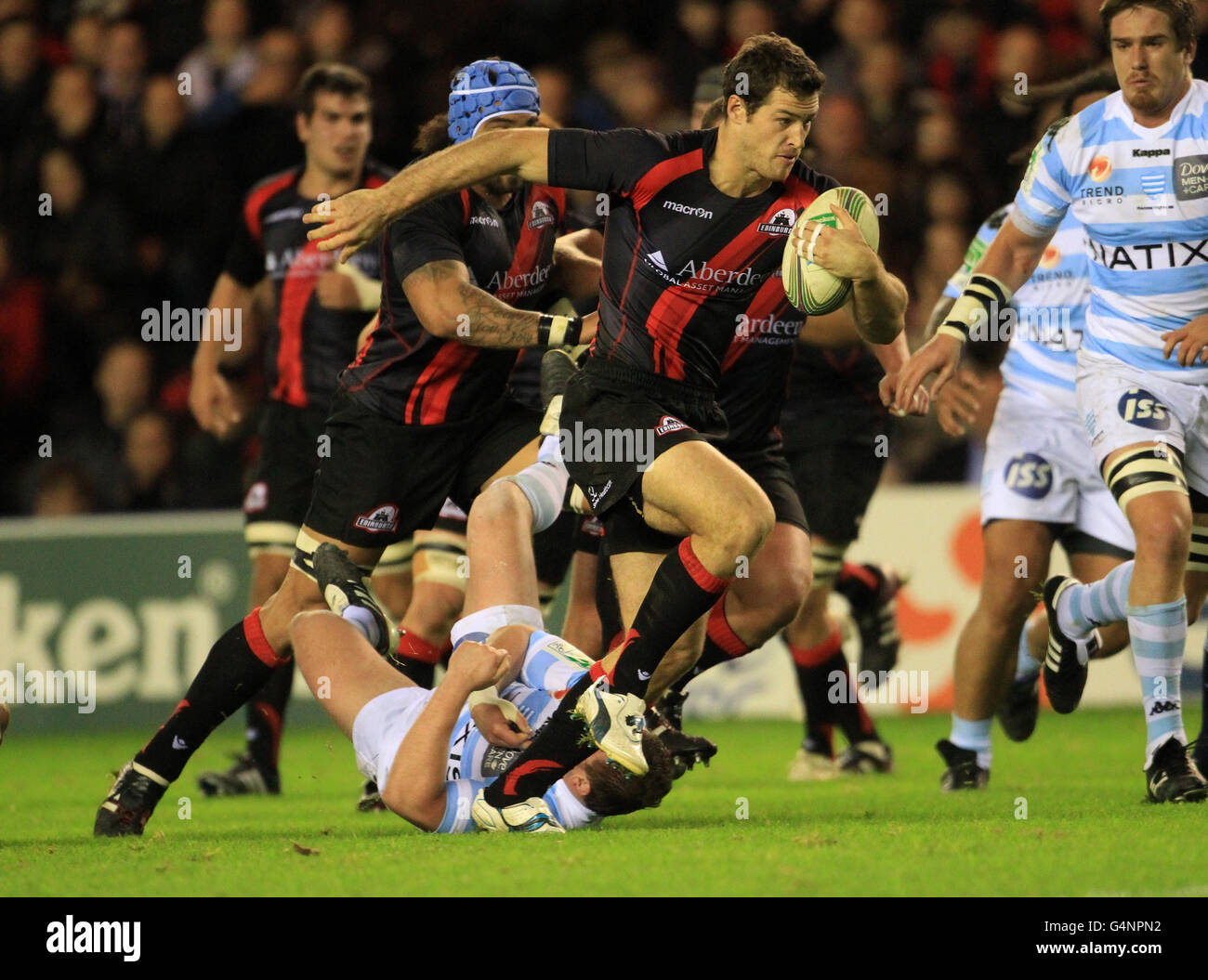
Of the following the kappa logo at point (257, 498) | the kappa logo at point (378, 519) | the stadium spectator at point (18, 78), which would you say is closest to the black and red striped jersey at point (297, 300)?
the kappa logo at point (257, 498)

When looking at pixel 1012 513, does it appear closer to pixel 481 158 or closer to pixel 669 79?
pixel 481 158

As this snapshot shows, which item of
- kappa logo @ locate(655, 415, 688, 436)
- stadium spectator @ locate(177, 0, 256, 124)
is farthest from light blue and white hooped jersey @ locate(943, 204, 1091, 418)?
stadium spectator @ locate(177, 0, 256, 124)

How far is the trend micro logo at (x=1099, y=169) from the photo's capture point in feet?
18.6

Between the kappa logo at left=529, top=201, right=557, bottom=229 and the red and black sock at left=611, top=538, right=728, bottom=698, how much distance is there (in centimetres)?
177

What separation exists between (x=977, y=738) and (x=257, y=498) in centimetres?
324

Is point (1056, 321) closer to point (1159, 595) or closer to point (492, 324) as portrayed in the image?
point (1159, 595)

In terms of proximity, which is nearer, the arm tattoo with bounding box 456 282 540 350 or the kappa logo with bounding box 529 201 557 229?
the arm tattoo with bounding box 456 282 540 350

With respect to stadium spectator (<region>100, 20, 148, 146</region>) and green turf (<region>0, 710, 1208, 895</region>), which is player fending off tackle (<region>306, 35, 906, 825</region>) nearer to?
green turf (<region>0, 710, 1208, 895</region>)

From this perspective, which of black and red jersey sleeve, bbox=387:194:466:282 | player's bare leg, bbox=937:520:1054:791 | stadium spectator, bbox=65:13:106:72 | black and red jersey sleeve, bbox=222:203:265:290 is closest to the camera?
black and red jersey sleeve, bbox=387:194:466:282

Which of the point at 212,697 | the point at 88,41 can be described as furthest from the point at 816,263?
the point at 88,41

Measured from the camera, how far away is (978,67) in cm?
1192

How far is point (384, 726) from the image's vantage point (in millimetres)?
4977

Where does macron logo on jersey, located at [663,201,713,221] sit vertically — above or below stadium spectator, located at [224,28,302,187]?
below

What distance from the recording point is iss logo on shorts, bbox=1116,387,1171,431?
221 inches
